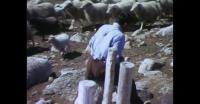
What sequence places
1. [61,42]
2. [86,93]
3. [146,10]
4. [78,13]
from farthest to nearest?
[146,10] < [78,13] < [61,42] < [86,93]

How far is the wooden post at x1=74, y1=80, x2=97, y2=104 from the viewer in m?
3.12

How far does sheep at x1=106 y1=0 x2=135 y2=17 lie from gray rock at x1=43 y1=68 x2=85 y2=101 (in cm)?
39

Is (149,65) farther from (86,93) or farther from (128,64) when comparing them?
(86,93)

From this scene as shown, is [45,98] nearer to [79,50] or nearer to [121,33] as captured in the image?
[79,50]

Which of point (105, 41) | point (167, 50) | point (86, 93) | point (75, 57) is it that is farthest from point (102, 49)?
point (167, 50)

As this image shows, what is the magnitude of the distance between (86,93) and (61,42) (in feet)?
1.02

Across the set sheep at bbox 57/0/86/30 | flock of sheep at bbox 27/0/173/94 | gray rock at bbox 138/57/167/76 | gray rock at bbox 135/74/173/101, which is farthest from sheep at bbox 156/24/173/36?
sheep at bbox 57/0/86/30

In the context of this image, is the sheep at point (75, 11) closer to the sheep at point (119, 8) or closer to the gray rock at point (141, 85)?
the sheep at point (119, 8)

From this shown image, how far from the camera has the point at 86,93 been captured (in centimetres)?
312

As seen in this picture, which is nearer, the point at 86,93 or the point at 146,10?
the point at 86,93

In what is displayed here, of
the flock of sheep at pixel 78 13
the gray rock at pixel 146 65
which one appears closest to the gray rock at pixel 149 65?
the gray rock at pixel 146 65

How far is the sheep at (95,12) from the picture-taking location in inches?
130

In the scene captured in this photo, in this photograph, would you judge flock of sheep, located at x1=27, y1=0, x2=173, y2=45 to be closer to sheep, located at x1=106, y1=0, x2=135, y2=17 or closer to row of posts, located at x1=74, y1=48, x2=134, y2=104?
sheep, located at x1=106, y1=0, x2=135, y2=17

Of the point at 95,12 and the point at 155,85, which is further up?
the point at 95,12
